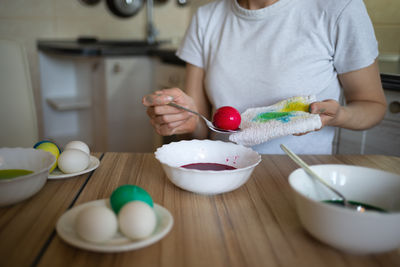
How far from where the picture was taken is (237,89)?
1175mm

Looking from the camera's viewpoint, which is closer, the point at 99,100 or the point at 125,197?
the point at 125,197

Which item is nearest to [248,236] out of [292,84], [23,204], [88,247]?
[88,247]

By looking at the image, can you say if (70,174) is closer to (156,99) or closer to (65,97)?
(156,99)

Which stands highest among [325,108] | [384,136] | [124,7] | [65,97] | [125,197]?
[124,7]

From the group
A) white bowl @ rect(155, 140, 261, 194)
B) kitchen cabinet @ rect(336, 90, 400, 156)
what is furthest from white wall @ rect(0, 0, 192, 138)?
white bowl @ rect(155, 140, 261, 194)

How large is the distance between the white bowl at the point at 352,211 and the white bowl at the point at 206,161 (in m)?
0.12

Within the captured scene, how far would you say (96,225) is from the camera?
491 millimetres

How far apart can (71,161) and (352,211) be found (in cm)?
54

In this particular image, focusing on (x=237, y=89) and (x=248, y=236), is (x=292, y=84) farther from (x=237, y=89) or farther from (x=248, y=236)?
(x=248, y=236)

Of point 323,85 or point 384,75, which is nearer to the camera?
point 323,85

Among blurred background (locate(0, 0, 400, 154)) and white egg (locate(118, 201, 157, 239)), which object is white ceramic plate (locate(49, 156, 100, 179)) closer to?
white egg (locate(118, 201, 157, 239))

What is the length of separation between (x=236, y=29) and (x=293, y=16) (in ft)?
0.59

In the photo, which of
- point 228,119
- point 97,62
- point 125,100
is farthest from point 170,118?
point 97,62

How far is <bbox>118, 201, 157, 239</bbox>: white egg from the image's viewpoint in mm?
498
